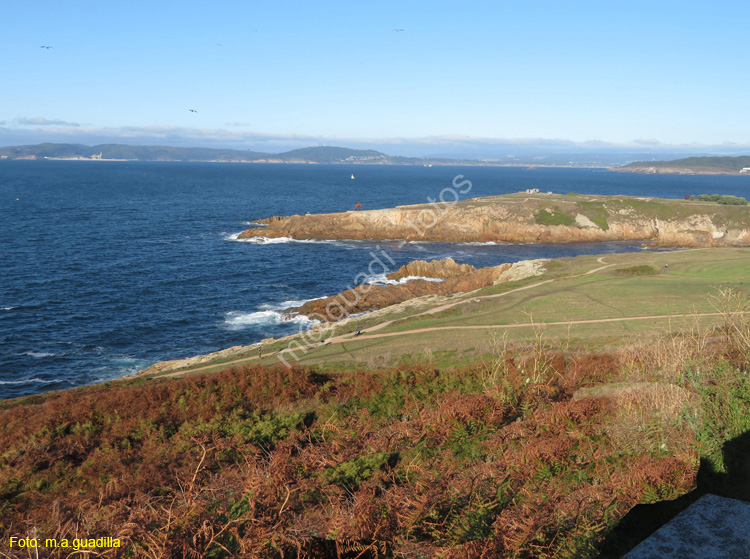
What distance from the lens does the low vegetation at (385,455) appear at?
32.8ft

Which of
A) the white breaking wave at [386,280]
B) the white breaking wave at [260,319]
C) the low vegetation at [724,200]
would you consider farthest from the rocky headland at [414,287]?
the low vegetation at [724,200]

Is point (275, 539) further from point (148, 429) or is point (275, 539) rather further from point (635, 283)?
point (635, 283)

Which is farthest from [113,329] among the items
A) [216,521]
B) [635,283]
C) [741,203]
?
[741,203]

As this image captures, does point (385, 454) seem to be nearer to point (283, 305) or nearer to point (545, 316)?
point (545, 316)

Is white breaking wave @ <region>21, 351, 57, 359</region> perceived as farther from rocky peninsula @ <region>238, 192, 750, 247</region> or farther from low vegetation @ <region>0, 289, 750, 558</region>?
rocky peninsula @ <region>238, 192, 750, 247</region>

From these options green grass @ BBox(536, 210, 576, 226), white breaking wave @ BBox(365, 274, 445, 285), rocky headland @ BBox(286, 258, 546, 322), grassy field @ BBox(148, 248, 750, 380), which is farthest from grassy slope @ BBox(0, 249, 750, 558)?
green grass @ BBox(536, 210, 576, 226)

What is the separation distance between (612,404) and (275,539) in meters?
11.8

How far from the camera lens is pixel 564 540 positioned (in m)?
9.73

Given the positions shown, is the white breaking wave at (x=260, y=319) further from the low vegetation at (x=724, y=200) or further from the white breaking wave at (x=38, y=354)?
the low vegetation at (x=724, y=200)

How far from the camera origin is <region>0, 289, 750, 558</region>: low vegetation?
393 inches

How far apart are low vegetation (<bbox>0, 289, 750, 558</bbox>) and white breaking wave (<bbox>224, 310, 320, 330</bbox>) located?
23309mm

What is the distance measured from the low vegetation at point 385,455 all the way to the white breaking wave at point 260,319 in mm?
23309

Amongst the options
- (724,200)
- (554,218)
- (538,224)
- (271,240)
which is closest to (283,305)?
(271,240)

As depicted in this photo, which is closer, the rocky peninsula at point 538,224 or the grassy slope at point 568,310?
the grassy slope at point 568,310
